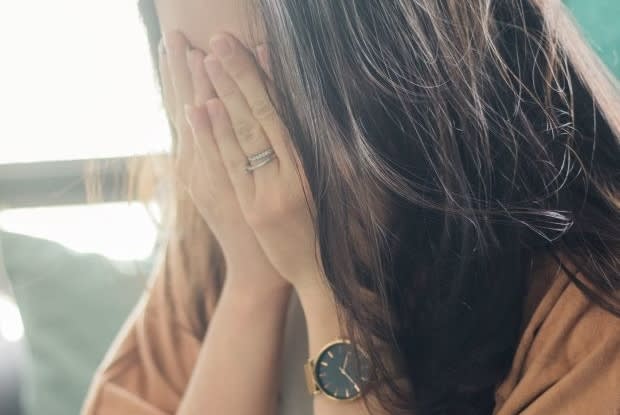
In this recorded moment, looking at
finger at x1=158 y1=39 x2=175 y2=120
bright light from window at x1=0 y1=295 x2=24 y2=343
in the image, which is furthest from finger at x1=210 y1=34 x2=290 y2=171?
bright light from window at x1=0 y1=295 x2=24 y2=343

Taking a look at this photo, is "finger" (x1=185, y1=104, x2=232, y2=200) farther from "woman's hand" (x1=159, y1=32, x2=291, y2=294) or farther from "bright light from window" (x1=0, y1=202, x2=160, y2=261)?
"bright light from window" (x1=0, y1=202, x2=160, y2=261)

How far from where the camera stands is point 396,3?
19.3 inches

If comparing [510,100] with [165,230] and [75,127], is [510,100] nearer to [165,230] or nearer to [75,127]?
[165,230]

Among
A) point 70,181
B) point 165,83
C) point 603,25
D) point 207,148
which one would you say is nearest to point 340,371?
point 207,148

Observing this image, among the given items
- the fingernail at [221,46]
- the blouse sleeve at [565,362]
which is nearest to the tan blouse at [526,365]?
the blouse sleeve at [565,362]

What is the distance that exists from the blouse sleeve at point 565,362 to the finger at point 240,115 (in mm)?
286

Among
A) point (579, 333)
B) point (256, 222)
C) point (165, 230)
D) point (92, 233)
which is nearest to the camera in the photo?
point (579, 333)

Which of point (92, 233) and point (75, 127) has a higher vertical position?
point (75, 127)

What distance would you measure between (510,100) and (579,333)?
0.21 m

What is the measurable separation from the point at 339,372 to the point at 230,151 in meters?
0.25

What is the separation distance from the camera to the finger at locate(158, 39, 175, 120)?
2.14 ft

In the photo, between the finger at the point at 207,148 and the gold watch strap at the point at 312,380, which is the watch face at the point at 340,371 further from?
the finger at the point at 207,148

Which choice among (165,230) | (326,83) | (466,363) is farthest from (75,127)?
(466,363)

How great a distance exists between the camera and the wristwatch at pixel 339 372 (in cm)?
57
